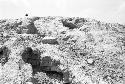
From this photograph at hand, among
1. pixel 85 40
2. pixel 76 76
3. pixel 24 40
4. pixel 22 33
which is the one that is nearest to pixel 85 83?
pixel 76 76

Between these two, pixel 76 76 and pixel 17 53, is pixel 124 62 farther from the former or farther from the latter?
pixel 17 53

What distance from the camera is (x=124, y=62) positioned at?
26.3m

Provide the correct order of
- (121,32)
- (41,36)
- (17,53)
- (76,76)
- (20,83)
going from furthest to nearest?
1. (121,32)
2. (41,36)
3. (17,53)
4. (76,76)
5. (20,83)

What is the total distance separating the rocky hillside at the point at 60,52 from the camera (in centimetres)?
2398

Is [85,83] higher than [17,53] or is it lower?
lower

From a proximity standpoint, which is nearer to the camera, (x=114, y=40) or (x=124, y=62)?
(x=124, y=62)

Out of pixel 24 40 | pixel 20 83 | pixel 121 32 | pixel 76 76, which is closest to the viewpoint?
pixel 20 83

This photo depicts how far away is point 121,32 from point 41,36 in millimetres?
12326

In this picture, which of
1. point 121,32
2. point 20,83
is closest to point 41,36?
point 20,83

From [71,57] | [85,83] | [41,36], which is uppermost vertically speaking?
[41,36]

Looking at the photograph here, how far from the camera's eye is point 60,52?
27.1m

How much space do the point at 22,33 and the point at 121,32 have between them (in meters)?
15.0

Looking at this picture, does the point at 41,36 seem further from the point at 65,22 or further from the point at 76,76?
the point at 76,76

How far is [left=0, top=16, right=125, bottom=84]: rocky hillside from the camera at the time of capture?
944 inches
